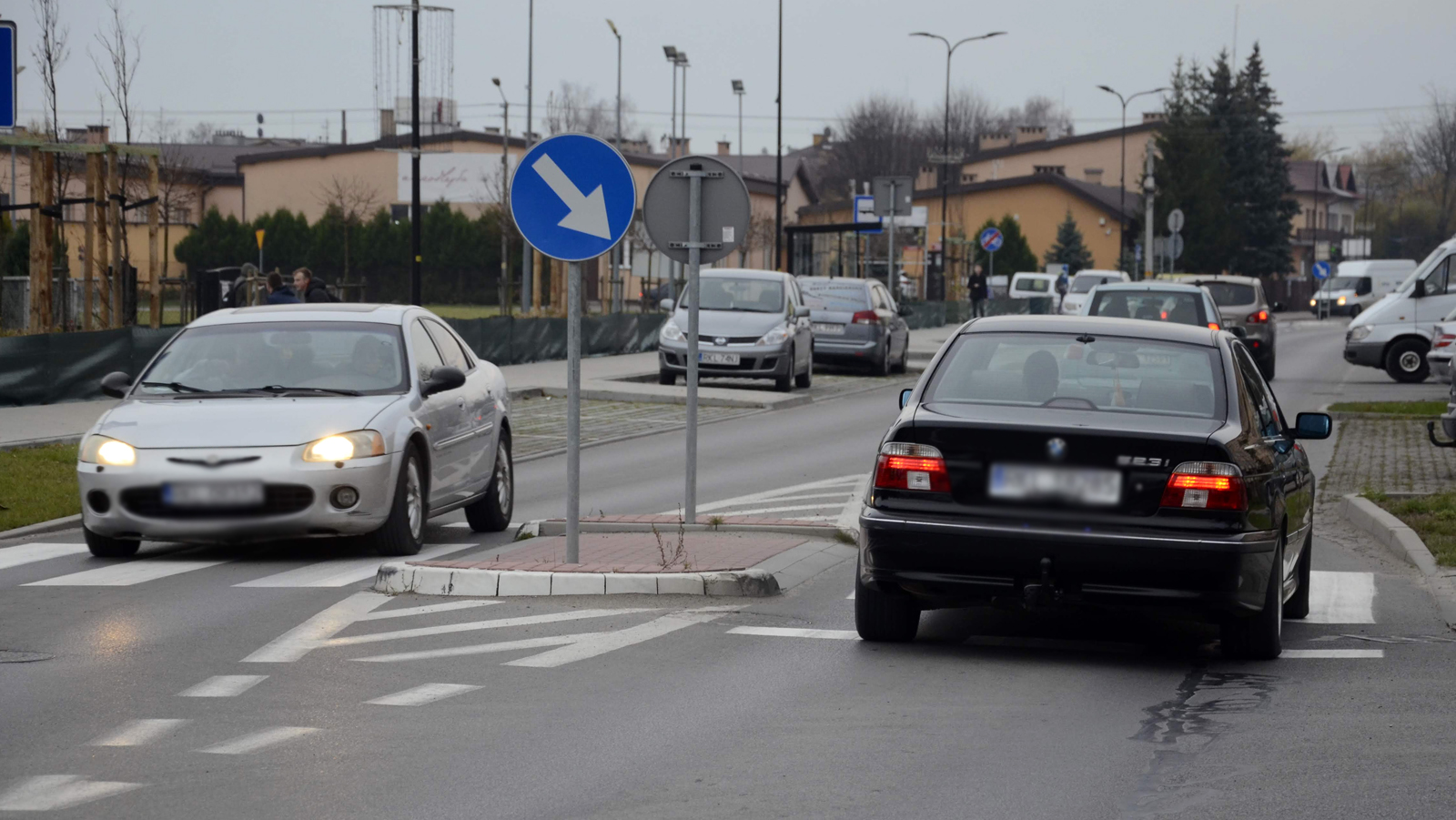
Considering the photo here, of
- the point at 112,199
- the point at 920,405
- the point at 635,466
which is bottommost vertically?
the point at 635,466

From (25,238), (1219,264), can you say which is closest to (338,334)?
(25,238)

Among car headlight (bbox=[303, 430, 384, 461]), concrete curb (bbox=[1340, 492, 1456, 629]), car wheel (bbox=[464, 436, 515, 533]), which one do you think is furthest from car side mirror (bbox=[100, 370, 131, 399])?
concrete curb (bbox=[1340, 492, 1456, 629])

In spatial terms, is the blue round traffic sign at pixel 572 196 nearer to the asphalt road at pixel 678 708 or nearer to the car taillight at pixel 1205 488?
the asphalt road at pixel 678 708

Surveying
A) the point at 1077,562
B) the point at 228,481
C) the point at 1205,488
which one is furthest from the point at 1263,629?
the point at 228,481

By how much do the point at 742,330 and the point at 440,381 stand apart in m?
15.6

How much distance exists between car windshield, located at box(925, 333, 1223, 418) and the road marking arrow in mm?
2535

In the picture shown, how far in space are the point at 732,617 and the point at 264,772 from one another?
349cm

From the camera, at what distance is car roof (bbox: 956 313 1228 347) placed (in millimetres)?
8031

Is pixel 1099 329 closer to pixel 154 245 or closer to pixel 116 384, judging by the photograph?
pixel 116 384

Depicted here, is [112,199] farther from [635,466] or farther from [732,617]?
[732,617]

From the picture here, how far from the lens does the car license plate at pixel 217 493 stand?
9.97 m

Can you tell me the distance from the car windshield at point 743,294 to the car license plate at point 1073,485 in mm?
19815

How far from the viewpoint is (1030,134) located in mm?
128250

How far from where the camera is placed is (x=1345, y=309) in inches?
3039
